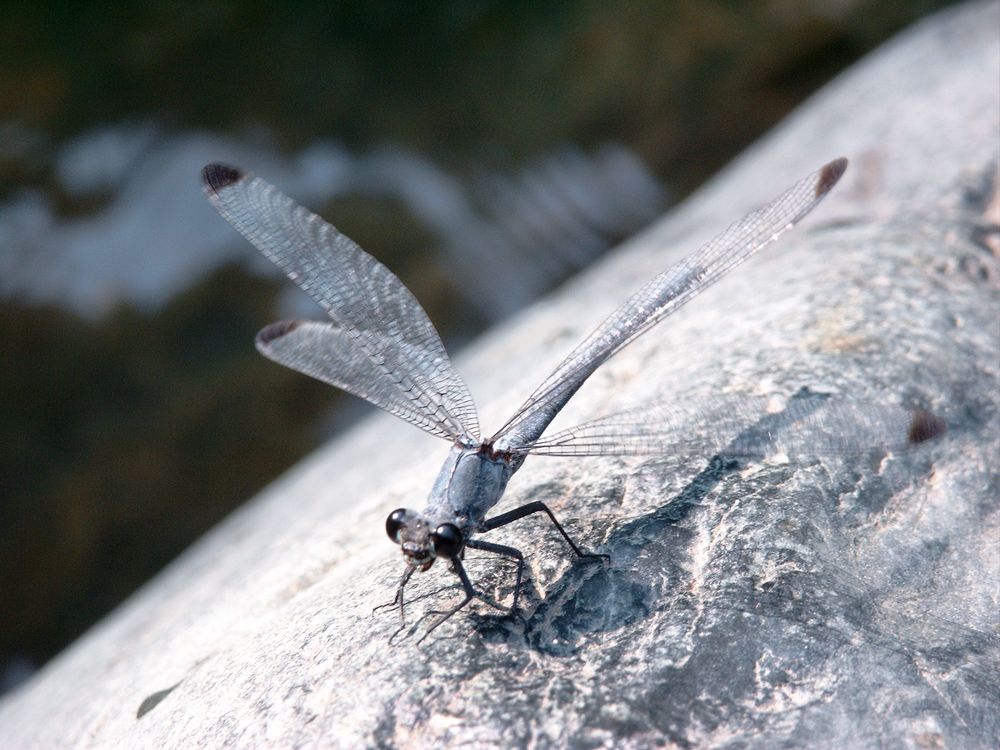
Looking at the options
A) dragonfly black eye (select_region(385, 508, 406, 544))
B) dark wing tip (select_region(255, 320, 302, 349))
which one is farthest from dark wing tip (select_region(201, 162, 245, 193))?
dragonfly black eye (select_region(385, 508, 406, 544))

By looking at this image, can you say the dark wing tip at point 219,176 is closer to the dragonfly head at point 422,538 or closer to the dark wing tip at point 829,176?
the dragonfly head at point 422,538

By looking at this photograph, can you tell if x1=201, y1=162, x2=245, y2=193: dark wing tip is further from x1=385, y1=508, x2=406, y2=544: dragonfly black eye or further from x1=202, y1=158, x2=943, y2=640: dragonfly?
x1=385, y1=508, x2=406, y2=544: dragonfly black eye

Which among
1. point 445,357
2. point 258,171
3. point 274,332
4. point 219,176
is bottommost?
point 445,357

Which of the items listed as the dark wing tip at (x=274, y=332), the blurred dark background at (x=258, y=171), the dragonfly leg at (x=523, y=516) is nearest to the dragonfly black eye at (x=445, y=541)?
the dragonfly leg at (x=523, y=516)

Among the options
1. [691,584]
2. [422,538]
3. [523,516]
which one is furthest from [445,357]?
[691,584]

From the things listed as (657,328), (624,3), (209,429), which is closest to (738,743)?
(657,328)

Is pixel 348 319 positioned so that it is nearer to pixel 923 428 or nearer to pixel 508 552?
pixel 508 552
